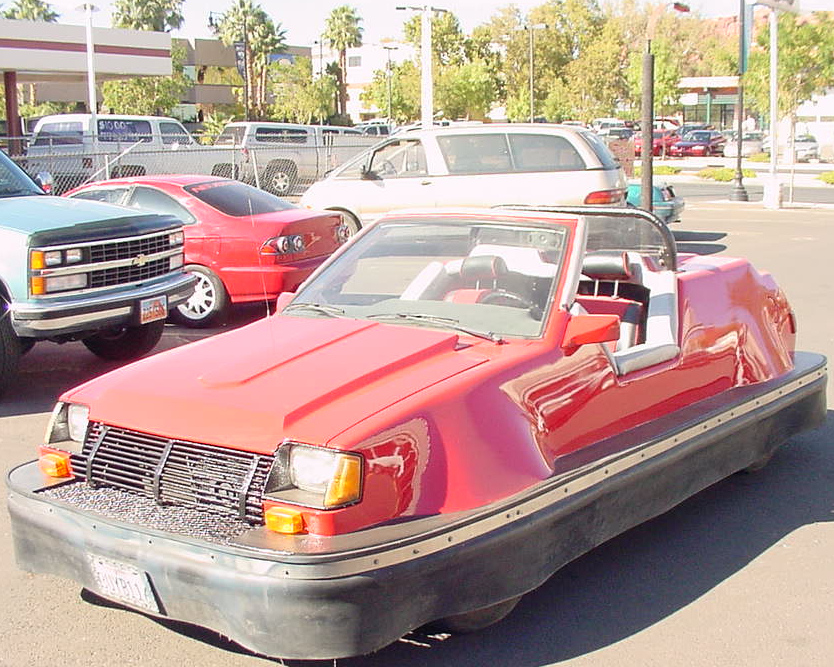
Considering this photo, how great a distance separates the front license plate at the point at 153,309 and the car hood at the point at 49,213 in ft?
2.22

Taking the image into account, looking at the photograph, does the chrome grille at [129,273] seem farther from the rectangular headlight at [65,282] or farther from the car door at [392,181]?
the car door at [392,181]

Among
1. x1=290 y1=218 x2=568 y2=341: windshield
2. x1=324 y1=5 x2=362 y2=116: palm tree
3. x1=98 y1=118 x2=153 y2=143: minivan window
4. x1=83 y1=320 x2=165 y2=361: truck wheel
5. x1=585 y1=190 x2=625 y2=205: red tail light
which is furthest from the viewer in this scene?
x1=324 y1=5 x2=362 y2=116: palm tree

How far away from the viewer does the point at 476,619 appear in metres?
3.94

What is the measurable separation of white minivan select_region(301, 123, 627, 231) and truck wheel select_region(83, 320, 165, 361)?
6.46 metres

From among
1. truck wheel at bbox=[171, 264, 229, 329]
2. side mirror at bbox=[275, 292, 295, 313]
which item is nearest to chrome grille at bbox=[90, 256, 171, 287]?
truck wheel at bbox=[171, 264, 229, 329]

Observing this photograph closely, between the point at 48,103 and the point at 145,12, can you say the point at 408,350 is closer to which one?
the point at 48,103

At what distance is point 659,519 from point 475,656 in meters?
1.81

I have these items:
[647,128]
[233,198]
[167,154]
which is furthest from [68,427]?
[167,154]

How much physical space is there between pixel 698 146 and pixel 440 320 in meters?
54.6

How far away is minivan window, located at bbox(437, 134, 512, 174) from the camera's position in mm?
15008

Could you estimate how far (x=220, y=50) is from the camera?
270 ft

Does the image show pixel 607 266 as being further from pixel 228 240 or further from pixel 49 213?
pixel 228 240

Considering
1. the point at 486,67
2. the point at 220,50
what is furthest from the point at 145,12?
the point at 486,67

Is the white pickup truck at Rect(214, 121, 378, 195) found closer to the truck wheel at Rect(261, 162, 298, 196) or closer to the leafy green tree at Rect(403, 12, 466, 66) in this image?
the truck wheel at Rect(261, 162, 298, 196)
